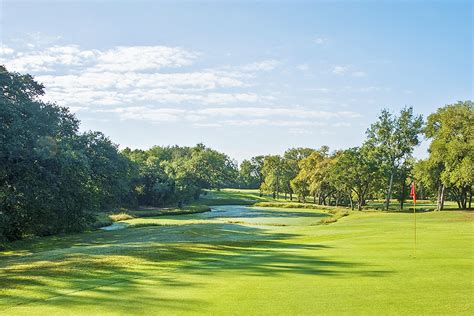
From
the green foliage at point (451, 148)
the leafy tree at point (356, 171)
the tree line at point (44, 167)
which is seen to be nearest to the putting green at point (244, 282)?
the tree line at point (44, 167)

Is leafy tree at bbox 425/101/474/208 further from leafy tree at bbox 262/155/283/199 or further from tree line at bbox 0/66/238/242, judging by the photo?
leafy tree at bbox 262/155/283/199

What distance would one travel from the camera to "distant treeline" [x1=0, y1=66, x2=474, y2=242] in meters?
27.4

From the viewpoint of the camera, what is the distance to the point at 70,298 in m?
10.3

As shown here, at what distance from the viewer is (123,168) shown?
41500 millimetres

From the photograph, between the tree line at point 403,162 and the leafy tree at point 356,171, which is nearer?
the tree line at point 403,162

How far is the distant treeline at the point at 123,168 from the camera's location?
27406mm

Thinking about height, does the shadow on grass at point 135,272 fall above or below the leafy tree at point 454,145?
below

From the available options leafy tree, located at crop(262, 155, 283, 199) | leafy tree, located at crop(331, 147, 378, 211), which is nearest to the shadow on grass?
leafy tree, located at crop(331, 147, 378, 211)

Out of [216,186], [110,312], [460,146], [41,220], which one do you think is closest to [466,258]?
[110,312]

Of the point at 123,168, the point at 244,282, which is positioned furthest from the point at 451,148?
the point at 244,282

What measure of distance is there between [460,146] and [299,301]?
54987 millimetres

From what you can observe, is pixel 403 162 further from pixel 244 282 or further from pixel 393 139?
pixel 244 282

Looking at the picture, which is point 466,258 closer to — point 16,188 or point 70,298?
point 70,298

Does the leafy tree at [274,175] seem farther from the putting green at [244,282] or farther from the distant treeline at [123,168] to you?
the putting green at [244,282]
